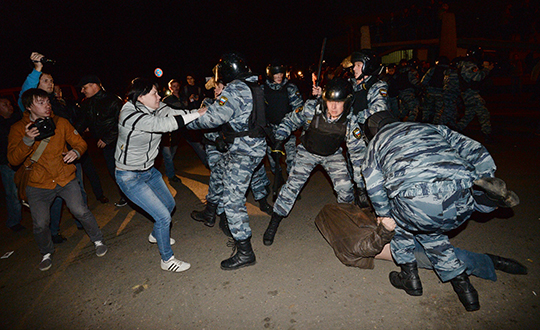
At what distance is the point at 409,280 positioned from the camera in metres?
2.53

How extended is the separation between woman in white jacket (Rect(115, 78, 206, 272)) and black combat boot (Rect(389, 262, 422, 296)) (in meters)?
2.19

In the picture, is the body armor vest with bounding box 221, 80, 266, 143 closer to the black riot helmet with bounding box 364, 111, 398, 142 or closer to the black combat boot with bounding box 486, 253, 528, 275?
the black riot helmet with bounding box 364, 111, 398, 142

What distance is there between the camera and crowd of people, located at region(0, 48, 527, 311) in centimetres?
204

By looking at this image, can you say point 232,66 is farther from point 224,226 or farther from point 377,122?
point 224,226

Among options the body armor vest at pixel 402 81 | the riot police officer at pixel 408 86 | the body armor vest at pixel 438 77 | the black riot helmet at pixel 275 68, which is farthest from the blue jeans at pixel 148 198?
the body armor vest at pixel 402 81

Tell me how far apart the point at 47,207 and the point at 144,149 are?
56.3 inches

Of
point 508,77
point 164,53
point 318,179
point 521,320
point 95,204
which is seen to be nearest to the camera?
point 521,320

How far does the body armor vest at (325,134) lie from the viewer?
3143 millimetres

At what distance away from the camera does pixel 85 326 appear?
8.12 ft

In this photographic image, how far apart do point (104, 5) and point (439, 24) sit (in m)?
20.4

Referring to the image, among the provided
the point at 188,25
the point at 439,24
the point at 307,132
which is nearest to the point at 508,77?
the point at 439,24

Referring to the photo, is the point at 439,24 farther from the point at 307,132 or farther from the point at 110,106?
the point at 110,106

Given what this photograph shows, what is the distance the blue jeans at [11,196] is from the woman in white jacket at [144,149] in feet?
7.98

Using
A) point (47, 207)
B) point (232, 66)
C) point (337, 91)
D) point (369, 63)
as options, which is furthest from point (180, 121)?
point (369, 63)
